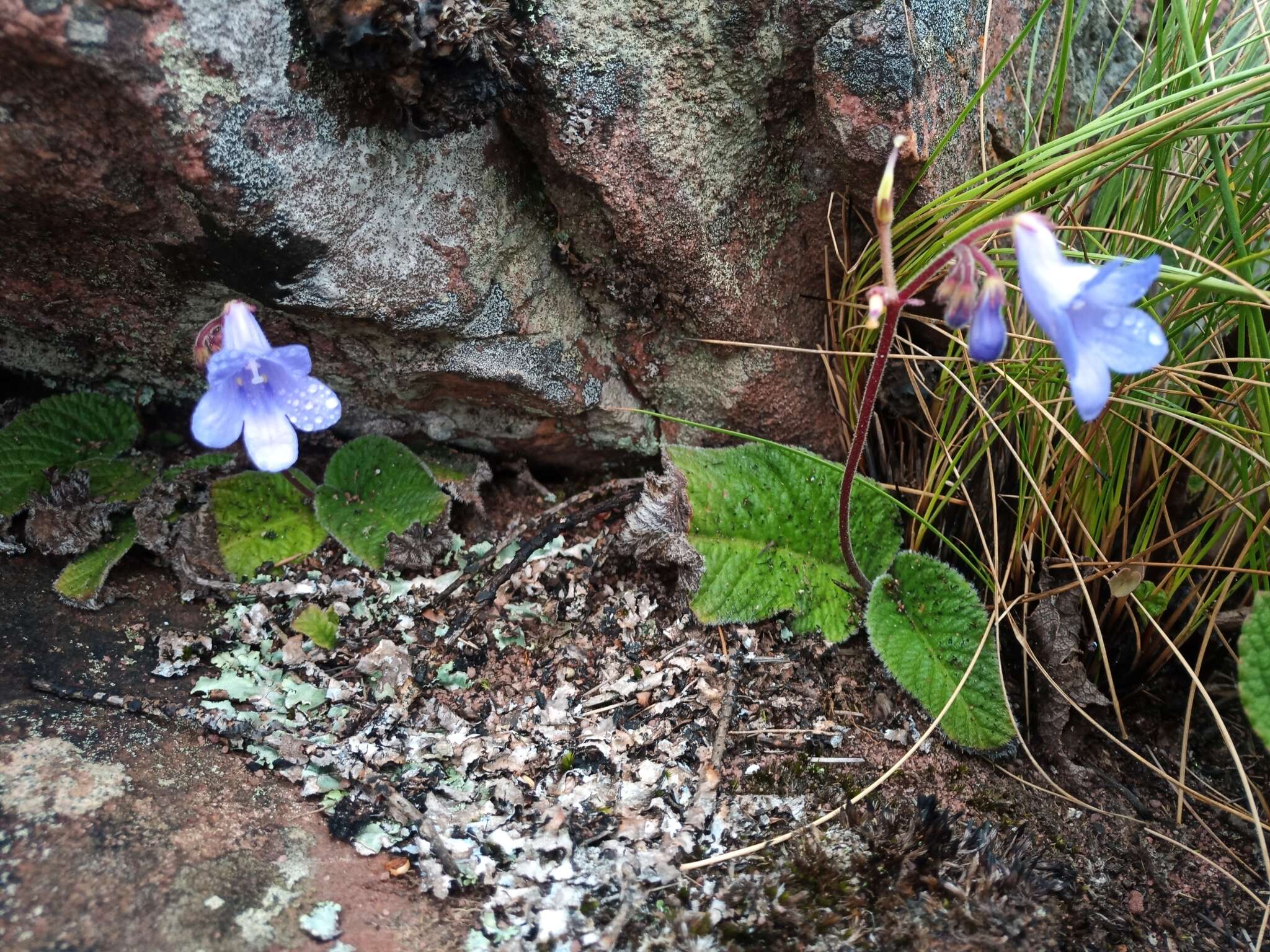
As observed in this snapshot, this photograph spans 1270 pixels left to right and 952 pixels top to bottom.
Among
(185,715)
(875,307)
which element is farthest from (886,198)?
(185,715)

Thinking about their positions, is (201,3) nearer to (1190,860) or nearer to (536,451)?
(536,451)

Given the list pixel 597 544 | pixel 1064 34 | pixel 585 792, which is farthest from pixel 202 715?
pixel 1064 34

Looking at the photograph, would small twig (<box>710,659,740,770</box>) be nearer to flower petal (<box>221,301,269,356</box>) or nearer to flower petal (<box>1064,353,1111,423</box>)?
flower petal (<box>1064,353,1111,423</box>)

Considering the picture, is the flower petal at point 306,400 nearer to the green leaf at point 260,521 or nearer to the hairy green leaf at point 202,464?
the green leaf at point 260,521

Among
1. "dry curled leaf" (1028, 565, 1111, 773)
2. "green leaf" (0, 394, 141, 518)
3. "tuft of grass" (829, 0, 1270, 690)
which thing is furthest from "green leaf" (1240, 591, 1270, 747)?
"green leaf" (0, 394, 141, 518)

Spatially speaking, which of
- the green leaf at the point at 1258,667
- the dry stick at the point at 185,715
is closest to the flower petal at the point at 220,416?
the dry stick at the point at 185,715
